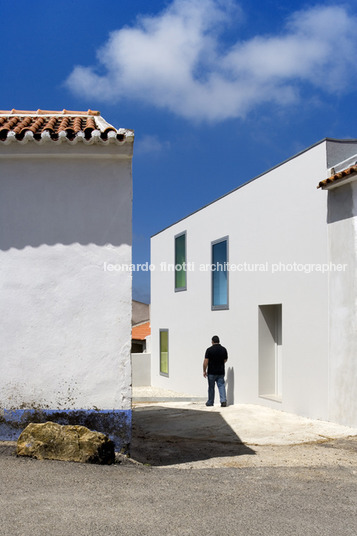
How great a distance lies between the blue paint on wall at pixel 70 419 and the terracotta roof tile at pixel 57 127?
3235 mm

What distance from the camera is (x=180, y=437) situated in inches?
404

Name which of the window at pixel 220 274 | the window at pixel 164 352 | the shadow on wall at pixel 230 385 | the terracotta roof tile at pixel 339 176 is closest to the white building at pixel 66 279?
the terracotta roof tile at pixel 339 176

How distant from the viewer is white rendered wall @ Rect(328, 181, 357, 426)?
10.6 metres

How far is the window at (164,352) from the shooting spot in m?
22.0

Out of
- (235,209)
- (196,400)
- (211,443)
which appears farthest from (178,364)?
(211,443)

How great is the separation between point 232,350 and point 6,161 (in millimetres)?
9798

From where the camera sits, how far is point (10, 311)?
23.9 feet

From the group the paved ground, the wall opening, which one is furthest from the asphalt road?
the wall opening

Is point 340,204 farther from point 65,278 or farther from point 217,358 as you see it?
point 65,278

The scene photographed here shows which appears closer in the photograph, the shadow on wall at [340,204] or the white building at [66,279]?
the white building at [66,279]

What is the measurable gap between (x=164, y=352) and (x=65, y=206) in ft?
51.2

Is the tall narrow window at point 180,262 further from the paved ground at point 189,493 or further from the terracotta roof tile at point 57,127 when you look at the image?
the paved ground at point 189,493

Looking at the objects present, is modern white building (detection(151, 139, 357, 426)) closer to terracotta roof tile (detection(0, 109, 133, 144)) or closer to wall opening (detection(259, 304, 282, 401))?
wall opening (detection(259, 304, 282, 401))

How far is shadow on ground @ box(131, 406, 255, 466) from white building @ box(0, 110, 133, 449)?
4.19 feet
